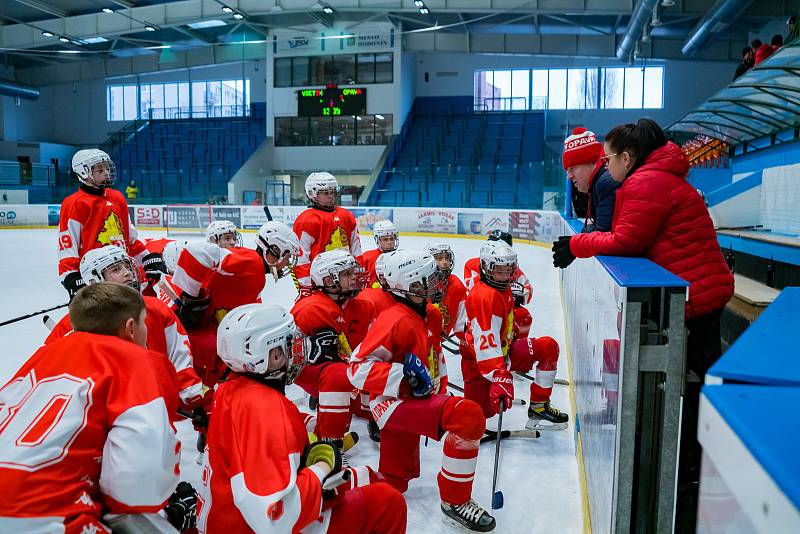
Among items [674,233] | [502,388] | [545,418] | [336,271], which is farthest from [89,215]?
[674,233]

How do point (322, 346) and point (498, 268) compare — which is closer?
point (322, 346)

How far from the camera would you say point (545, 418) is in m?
3.97

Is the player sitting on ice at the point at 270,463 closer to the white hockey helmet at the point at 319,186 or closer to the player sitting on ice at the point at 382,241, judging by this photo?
the player sitting on ice at the point at 382,241

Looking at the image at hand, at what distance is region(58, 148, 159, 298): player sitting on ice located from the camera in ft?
14.0

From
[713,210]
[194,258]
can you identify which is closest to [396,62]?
[713,210]

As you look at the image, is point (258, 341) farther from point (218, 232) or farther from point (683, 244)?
point (218, 232)

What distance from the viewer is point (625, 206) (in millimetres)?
2229

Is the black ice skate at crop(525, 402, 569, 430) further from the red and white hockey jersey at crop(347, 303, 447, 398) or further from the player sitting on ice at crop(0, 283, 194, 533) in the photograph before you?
the player sitting on ice at crop(0, 283, 194, 533)

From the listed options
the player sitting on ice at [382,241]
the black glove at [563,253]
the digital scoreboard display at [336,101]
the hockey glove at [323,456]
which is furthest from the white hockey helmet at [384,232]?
the digital scoreboard display at [336,101]

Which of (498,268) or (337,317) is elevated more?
(498,268)

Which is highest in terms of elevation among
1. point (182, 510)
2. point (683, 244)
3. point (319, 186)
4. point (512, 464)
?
point (319, 186)

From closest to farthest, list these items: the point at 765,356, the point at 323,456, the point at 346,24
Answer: the point at 765,356 → the point at 323,456 → the point at 346,24

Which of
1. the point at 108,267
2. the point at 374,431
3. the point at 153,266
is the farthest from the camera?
the point at 153,266

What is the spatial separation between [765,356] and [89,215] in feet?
14.2
